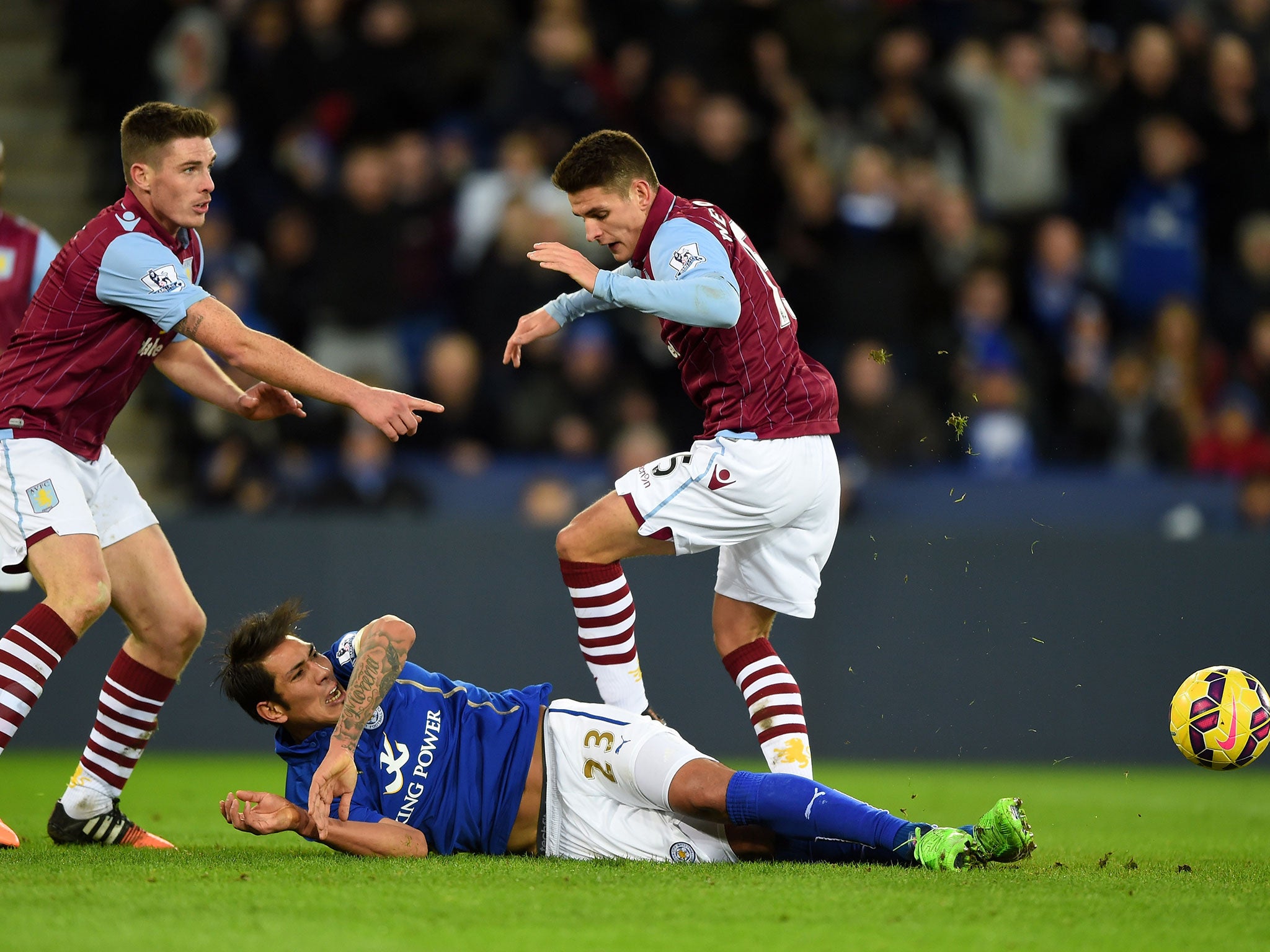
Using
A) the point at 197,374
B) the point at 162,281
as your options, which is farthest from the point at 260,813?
the point at 197,374

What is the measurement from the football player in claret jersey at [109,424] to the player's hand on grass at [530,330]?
0.59 m

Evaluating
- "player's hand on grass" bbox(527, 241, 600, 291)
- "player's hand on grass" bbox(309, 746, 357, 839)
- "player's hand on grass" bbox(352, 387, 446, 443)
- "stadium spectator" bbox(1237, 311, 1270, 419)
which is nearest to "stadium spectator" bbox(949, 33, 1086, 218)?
"stadium spectator" bbox(1237, 311, 1270, 419)

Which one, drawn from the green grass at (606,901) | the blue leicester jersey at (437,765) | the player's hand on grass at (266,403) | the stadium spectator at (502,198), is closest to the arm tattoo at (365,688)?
the blue leicester jersey at (437,765)

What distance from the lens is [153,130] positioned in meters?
5.55

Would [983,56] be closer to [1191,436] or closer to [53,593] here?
[1191,436]

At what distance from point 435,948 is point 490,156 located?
8968 mm

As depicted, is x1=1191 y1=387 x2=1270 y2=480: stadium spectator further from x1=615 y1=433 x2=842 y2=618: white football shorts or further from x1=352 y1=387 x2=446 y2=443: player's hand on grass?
x1=352 y1=387 x2=446 y2=443: player's hand on grass

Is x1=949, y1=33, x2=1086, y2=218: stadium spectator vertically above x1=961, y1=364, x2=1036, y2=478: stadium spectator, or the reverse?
x1=949, y1=33, x2=1086, y2=218: stadium spectator

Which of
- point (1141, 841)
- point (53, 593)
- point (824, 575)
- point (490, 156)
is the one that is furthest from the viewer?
point (490, 156)

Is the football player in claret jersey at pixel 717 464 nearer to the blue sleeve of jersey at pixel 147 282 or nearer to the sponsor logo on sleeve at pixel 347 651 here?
the sponsor logo on sleeve at pixel 347 651

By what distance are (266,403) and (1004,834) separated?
3.37 metres

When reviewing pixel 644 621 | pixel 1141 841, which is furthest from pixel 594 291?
pixel 644 621

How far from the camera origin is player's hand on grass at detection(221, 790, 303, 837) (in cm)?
462

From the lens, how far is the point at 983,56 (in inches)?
482
